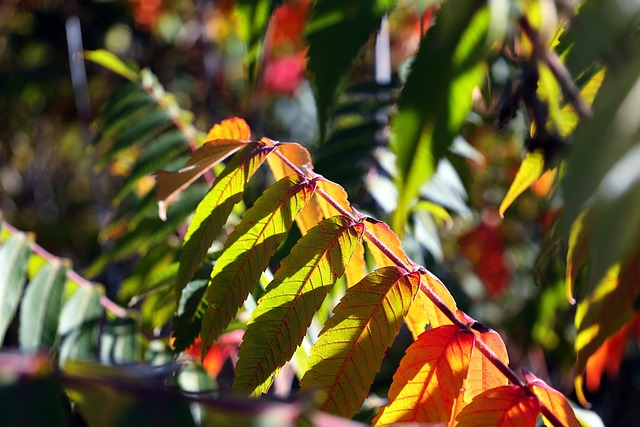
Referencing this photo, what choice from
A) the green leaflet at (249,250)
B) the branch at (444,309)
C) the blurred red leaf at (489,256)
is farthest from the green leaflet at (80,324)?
the blurred red leaf at (489,256)

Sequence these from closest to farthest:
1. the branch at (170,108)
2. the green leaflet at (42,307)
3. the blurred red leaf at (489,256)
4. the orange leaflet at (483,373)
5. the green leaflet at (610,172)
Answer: the green leaflet at (610,172) < the orange leaflet at (483,373) < the green leaflet at (42,307) < the branch at (170,108) < the blurred red leaf at (489,256)

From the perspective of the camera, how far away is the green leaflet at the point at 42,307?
114 centimetres

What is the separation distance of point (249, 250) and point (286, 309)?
3.1 inches

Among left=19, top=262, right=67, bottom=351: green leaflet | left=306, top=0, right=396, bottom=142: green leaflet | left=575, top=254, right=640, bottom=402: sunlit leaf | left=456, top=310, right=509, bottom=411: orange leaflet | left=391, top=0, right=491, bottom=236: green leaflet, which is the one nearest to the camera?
left=391, top=0, right=491, bottom=236: green leaflet

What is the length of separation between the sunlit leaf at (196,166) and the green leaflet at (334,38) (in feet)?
0.60

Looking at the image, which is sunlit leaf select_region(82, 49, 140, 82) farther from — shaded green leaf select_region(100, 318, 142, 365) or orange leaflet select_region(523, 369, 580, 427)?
orange leaflet select_region(523, 369, 580, 427)

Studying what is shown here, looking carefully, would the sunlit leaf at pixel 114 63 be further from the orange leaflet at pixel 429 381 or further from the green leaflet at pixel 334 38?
the orange leaflet at pixel 429 381

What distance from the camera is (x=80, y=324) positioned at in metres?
1.20

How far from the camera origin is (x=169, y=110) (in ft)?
5.00

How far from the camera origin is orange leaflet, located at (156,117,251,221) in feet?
2.80

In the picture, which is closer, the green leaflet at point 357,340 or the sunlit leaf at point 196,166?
the green leaflet at point 357,340

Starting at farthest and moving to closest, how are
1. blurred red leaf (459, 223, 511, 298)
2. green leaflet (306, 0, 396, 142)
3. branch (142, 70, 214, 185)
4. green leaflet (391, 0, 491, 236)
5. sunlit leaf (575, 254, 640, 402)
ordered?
Answer: blurred red leaf (459, 223, 511, 298) → branch (142, 70, 214, 185) → sunlit leaf (575, 254, 640, 402) → green leaflet (306, 0, 396, 142) → green leaflet (391, 0, 491, 236)

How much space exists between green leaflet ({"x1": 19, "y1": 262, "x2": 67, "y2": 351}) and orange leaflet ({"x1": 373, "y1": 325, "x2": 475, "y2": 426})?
0.62m

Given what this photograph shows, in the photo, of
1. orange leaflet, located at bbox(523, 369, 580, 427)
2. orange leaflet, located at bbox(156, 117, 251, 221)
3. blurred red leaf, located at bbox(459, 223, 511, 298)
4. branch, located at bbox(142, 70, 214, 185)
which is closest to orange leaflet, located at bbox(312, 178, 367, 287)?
orange leaflet, located at bbox(156, 117, 251, 221)
